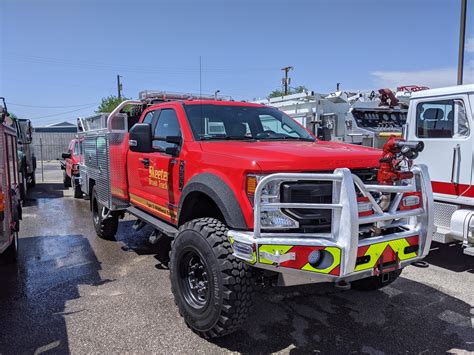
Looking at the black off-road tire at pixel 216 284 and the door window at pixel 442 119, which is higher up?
the door window at pixel 442 119

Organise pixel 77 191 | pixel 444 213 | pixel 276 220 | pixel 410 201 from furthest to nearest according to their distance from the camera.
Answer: pixel 77 191
pixel 444 213
pixel 410 201
pixel 276 220

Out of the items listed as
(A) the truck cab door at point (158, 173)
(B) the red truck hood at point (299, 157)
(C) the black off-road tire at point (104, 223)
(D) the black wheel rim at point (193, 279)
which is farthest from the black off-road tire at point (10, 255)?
(B) the red truck hood at point (299, 157)

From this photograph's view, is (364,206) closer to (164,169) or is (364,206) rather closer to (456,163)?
(164,169)

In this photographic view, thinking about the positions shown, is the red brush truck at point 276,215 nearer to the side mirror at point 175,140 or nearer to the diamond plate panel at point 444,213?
the side mirror at point 175,140

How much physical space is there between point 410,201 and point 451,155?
2.59 metres

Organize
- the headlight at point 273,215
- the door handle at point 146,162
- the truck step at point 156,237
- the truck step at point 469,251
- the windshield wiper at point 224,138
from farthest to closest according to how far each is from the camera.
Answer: the door handle at point 146,162 → the truck step at point 469,251 → the truck step at point 156,237 → the windshield wiper at point 224,138 → the headlight at point 273,215

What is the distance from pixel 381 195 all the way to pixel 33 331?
3233 millimetres

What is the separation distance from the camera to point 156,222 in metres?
4.55

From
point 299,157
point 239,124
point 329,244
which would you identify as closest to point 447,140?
point 239,124

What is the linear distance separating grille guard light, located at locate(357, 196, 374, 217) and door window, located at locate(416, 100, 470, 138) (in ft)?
9.85

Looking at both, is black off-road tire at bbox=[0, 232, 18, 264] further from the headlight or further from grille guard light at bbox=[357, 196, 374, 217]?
grille guard light at bbox=[357, 196, 374, 217]

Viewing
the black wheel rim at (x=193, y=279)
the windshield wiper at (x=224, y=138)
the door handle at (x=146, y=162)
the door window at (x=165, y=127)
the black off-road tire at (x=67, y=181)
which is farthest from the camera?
the black off-road tire at (x=67, y=181)

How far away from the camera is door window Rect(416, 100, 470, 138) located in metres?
5.30

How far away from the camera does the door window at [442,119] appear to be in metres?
5.30
